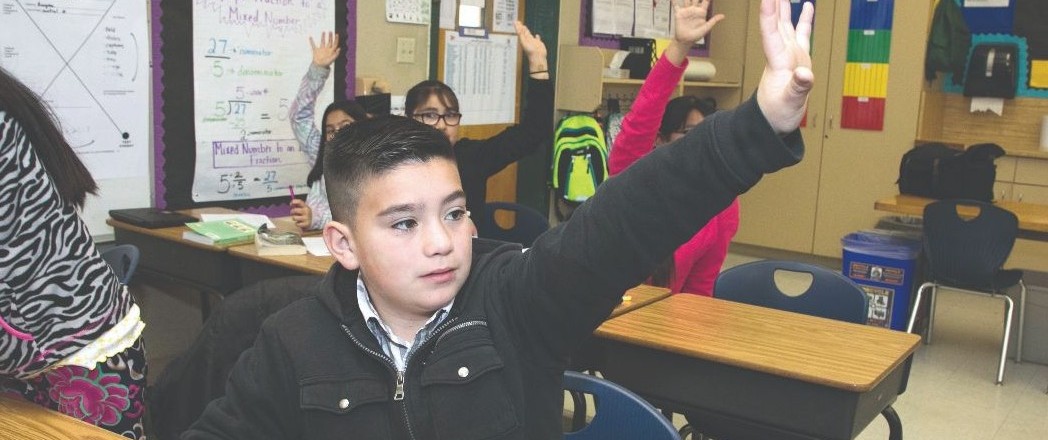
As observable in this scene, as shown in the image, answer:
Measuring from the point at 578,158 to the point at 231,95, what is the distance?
2.18 meters

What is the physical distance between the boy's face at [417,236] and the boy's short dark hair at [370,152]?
0.01 meters

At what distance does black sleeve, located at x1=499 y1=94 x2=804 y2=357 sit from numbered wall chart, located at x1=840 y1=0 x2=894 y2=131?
5.83 meters

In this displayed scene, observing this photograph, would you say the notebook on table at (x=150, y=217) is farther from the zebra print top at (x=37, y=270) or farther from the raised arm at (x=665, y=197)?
the raised arm at (x=665, y=197)

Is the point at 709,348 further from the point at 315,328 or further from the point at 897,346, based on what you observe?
the point at 315,328

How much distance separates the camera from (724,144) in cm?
92

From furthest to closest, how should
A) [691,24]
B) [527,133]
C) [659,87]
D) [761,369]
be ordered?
[527,133] → [659,87] → [691,24] → [761,369]

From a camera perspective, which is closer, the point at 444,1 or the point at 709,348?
the point at 709,348

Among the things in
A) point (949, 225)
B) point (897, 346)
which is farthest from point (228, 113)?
point (949, 225)

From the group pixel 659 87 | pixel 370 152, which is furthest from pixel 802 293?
pixel 370 152

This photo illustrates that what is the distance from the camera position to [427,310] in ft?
3.78

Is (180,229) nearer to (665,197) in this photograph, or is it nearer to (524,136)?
(524,136)

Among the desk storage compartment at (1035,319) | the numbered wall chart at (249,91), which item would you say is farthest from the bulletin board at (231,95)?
the desk storage compartment at (1035,319)

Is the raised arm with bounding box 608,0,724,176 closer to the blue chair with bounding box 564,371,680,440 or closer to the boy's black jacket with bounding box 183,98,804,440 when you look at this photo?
the blue chair with bounding box 564,371,680,440

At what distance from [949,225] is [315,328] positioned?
3.82m
